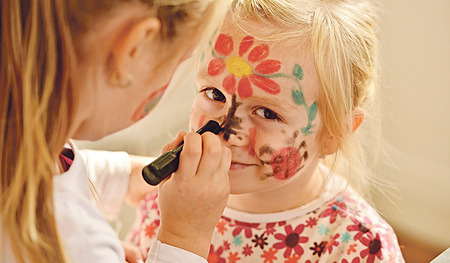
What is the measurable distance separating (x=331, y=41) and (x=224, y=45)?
0.17 m

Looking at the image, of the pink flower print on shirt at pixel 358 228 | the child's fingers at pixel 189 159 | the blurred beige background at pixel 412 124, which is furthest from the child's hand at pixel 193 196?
the blurred beige background at pixel 412 124

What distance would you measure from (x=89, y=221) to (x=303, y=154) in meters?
0.39

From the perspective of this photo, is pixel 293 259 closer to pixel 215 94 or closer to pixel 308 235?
pixel 308 235

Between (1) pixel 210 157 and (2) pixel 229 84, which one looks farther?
(2) pixel 229 84

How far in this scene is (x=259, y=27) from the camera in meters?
0.71

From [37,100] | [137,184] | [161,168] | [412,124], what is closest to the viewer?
[37,100]

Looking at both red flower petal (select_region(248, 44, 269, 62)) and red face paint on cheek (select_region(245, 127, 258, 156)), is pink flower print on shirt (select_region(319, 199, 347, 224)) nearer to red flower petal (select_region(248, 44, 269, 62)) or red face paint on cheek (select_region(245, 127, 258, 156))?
red face paint on cheek (select_region(245, 127, 258, 156))

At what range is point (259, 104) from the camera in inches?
28.4

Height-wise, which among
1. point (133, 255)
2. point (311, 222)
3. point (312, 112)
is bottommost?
point (133, 255)

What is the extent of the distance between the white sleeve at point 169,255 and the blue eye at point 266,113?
26 cm

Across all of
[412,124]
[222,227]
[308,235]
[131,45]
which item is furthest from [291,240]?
[412,124]

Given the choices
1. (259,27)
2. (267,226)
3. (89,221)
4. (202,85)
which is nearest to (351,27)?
(259,27)

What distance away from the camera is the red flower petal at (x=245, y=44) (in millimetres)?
707

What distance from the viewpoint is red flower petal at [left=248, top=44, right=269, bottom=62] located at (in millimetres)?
696
